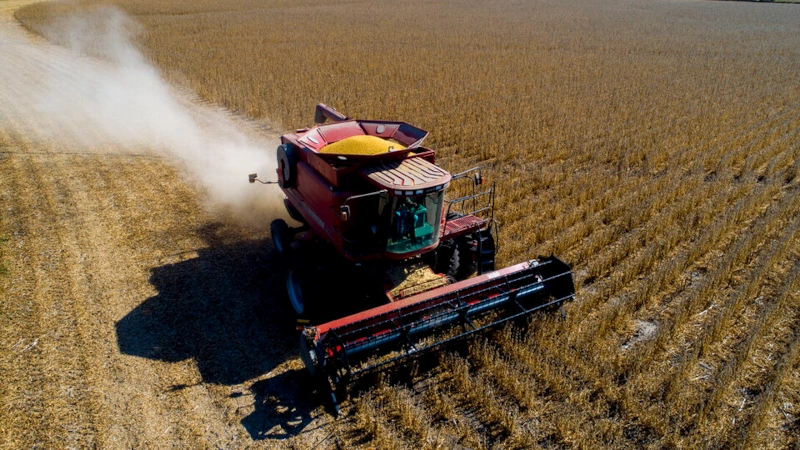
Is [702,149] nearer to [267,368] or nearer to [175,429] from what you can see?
[267,368]

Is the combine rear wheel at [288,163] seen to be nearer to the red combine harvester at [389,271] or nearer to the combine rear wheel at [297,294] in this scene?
the red combine harvester at [389,271]

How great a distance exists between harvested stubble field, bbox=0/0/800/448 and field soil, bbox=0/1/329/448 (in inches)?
1.3

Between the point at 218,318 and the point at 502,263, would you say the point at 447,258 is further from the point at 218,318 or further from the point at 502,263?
the point at 218,318

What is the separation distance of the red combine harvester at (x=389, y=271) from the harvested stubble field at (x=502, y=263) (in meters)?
0.45

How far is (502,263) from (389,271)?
236 cm

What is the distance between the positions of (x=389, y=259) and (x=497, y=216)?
4.09 m

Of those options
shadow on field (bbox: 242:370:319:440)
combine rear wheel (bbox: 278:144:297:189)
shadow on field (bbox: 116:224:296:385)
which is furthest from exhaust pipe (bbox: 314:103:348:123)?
shadow on field (bbox: 242:370:319:440)

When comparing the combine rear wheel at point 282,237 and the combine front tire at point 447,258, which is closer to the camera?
the combine front tire at point 447,258

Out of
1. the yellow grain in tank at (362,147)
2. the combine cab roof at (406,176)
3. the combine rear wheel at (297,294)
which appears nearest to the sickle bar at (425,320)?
the combine rear wheel at (297,294)

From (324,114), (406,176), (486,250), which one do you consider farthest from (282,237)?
(486,250)

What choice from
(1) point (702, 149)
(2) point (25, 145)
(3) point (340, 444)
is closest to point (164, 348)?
(3) point (340, 444)

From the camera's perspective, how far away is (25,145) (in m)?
14.5

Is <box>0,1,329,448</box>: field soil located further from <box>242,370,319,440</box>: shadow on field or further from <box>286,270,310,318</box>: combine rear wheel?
<box>286,270,310,318</box>: combine rear wheel

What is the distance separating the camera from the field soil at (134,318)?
240 inches
